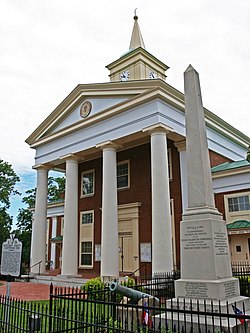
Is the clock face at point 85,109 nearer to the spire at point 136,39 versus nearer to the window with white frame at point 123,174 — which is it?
the window with white frame at point 123,174

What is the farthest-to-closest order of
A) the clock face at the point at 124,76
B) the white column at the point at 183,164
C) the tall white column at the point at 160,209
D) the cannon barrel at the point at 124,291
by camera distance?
the clock face at the point at 124,76, the white column at the point at 183,164, the tall white column at the point at 160,209, the cannon barrel at the point at 124,291

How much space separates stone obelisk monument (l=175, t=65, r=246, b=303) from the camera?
7.08 metres

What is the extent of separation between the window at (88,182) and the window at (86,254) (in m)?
3.91

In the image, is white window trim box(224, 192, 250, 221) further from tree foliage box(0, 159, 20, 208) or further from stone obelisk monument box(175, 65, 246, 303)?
tree foliage box(0, 159, 20, 208)

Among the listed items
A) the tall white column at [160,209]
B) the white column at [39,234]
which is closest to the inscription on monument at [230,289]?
the tall white column at [160,209]

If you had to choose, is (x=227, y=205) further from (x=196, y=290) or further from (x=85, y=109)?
(x=196, y=290)

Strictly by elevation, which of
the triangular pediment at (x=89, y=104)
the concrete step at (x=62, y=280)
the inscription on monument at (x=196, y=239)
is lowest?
the concrete step at (x=62, y=280)

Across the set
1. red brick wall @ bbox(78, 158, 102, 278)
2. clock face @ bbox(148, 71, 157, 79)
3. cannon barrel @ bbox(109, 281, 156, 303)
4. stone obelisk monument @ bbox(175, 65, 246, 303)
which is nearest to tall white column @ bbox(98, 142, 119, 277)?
red brick wall @ bbox(78, 158, 102, 278)

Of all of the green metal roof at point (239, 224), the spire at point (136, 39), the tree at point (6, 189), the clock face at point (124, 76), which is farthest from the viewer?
the tree at point (6, 189)

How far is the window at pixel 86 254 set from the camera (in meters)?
25.9

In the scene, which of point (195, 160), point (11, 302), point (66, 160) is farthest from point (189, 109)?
point (66, 160)

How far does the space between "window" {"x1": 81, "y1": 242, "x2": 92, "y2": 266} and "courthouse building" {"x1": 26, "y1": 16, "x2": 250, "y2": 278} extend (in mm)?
75

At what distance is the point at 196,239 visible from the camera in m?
7.52

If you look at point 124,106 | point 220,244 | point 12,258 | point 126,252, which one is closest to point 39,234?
point 126,252
